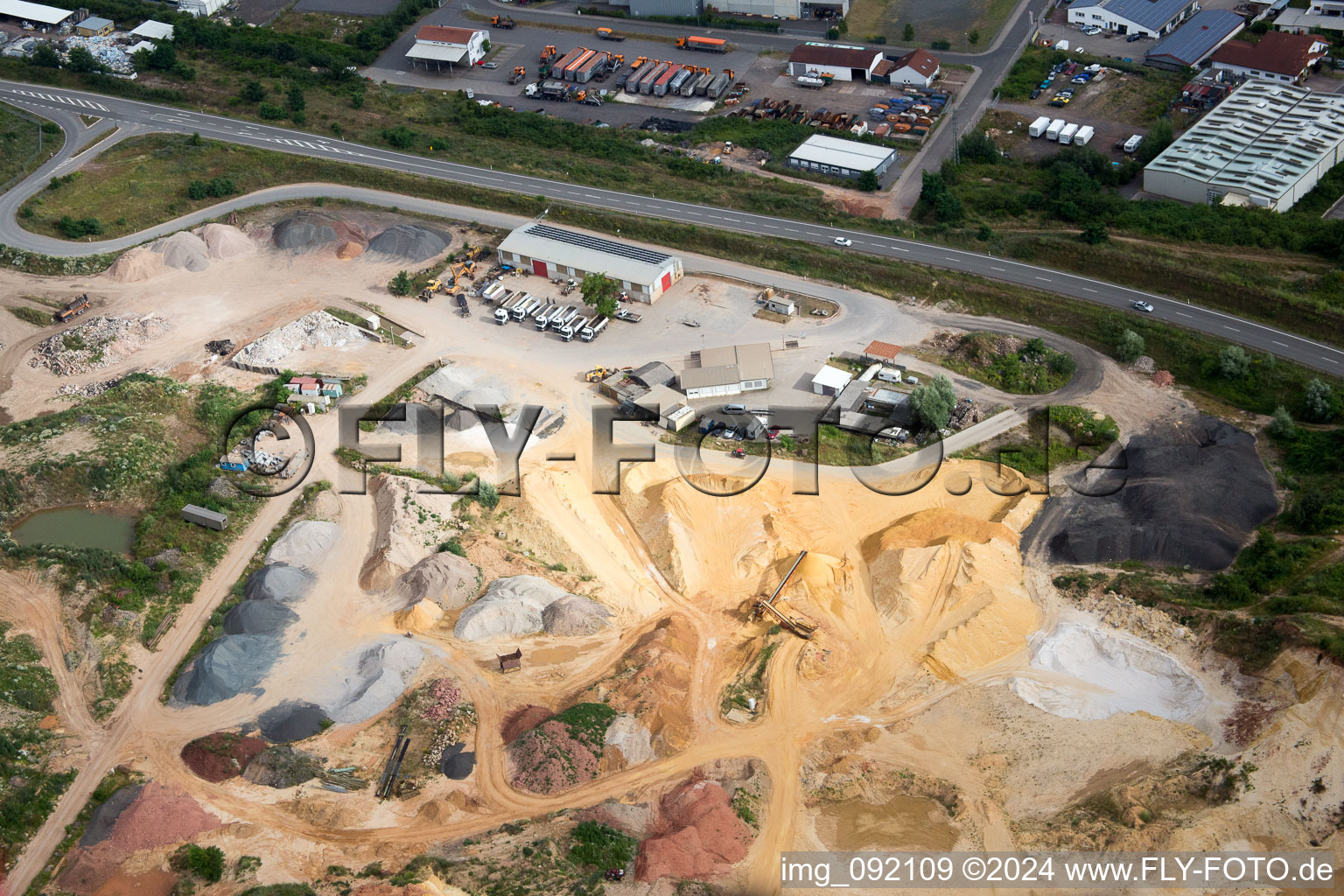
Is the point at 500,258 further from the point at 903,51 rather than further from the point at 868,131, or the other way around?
the point at 903,51

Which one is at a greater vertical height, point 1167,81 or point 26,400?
point 1167,81

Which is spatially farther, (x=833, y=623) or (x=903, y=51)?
(x=903, y=51)

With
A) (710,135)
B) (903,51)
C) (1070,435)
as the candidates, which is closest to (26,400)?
(710,135)

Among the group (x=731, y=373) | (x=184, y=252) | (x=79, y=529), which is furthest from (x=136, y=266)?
(x=731, y=373)

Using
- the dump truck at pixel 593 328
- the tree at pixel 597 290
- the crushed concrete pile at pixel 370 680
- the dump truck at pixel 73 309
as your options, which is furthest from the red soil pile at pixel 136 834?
the dump truck at pixel 73 309

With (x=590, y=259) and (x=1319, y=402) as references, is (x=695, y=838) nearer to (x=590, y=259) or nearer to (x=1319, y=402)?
(x=1319, y=402)

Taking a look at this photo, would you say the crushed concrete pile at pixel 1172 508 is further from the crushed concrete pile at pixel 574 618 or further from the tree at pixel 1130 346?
the crushed concrete pile at pixel 574 618
